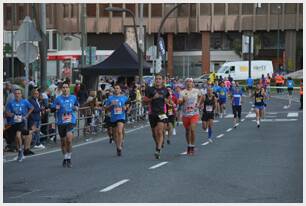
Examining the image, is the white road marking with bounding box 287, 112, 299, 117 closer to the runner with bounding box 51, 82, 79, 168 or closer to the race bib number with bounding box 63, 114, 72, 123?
the runner with bounding box 51, 82, 79, 168

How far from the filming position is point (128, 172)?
14234 millimetres

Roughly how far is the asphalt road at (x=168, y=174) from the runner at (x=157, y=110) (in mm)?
435

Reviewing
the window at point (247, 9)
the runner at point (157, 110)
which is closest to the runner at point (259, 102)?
the runner at point (157, 110)

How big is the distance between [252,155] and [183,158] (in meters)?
1.58

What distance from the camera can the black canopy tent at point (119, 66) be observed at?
34719 mm

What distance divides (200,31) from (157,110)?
68.8 metres

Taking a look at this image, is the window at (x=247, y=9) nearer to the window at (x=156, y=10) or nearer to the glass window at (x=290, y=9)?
the glass window at (x=290, y=9)

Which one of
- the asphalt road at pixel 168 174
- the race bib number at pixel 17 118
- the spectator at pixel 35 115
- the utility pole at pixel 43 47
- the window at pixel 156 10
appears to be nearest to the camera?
the asphalt road at pixel 168 174

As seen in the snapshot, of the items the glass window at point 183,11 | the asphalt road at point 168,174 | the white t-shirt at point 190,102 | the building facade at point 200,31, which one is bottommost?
the asphalt road at point 168,174

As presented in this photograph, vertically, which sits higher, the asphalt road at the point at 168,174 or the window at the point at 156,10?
the window at the point at 156,10

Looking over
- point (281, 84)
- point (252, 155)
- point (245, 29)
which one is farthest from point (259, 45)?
point (252, 155)

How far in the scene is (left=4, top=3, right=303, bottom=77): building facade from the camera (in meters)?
81.8

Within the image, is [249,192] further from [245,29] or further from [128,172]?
[245,29]

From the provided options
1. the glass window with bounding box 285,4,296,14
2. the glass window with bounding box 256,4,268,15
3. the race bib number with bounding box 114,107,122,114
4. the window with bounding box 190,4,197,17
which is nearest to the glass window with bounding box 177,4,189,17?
the window with bounding box 190,4,197,17
